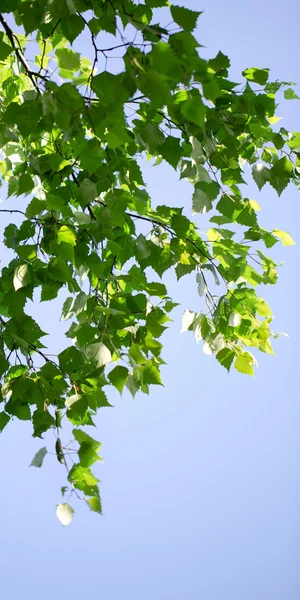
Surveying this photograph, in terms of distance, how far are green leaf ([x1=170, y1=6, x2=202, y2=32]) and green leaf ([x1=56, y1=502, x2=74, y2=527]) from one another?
1.57 metres

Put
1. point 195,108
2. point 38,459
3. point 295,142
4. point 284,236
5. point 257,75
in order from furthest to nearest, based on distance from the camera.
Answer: point 284,236 → point 295,142 → point 257,75 → point 38,459 → point 195,108

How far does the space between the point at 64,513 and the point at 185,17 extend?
160 cm

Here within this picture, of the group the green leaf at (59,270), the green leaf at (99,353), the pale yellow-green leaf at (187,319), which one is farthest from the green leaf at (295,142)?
the green leaf at (99,353)

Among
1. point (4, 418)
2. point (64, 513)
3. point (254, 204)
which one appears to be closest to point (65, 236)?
point (4, 418)

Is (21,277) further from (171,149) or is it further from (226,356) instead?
(226,356)

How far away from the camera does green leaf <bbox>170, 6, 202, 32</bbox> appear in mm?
1691

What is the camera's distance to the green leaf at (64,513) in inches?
83.8

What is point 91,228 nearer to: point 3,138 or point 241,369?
point 3,138

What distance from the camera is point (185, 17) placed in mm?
1709

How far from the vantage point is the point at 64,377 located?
7.94ft

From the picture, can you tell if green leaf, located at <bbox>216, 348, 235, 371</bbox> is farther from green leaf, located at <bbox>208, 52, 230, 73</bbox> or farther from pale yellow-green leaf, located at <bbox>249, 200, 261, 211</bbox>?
green leaf, located at <bbox>208, 52, 230, 73</bbox>

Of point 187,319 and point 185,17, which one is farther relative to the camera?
point 187,319

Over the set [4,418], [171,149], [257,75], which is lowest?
[4,418]

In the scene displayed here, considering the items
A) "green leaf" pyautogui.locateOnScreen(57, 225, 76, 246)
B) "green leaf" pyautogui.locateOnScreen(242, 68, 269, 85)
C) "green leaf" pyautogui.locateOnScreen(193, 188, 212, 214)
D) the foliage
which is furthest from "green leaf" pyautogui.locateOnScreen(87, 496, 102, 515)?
"green leaf" pyautogui.locateOnScreen(242, 68, 269, 85)
